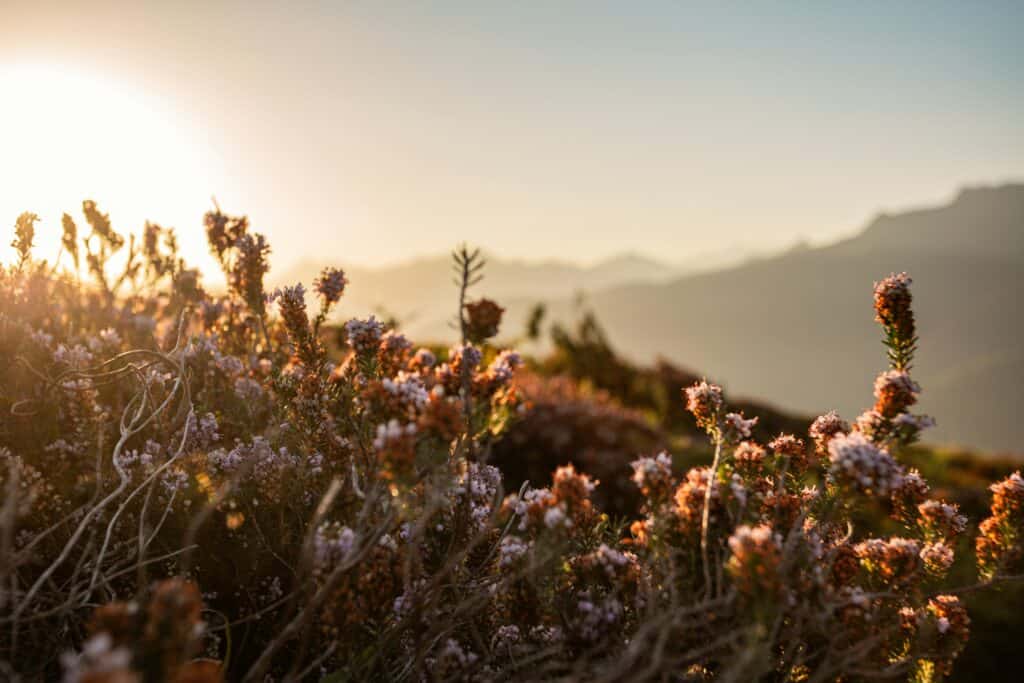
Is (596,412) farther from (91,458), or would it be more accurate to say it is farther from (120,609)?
(120,609)

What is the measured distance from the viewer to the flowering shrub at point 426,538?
70.9 inches

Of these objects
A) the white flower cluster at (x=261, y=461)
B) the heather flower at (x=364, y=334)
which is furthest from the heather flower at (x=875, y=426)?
the white flower cluster at (x=261, y=461)

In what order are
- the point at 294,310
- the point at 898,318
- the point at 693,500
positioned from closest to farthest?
1. the point at 693,500
2. the point at 898,318
3. the point at 294,310

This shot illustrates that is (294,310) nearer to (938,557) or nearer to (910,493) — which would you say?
(910,493)

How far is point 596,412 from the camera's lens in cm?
1109

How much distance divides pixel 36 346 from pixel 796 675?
3738mm

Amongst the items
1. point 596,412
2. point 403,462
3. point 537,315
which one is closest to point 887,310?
point 403,462

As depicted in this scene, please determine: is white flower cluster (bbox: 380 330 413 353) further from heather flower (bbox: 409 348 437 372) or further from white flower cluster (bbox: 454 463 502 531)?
white flower cluster (bbox: 454 463 502 531)

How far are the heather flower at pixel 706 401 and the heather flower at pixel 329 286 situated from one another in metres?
1.82

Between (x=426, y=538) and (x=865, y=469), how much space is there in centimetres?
166

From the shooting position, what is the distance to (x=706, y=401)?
2.56 metres

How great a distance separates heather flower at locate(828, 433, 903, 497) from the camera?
73.7 inches

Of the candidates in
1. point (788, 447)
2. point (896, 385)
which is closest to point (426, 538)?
point (788, 447)

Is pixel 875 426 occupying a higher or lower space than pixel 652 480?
higher
